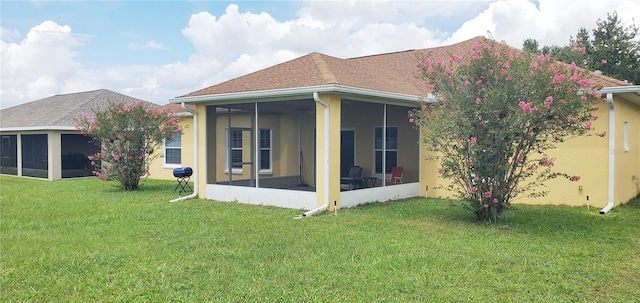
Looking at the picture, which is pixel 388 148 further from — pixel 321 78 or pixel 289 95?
pixel 289 95

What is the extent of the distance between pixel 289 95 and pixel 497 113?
426 cm

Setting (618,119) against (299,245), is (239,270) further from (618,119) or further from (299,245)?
(618,119)

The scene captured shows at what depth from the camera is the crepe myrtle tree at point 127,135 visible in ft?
44.4

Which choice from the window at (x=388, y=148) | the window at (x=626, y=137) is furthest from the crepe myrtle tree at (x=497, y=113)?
the window at (x=388, y=148)

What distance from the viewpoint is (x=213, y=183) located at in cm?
1196

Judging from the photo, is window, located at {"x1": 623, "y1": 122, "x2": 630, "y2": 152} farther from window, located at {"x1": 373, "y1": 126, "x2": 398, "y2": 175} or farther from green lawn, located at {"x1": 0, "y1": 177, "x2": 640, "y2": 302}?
window, located at {"x1": 373, "y1": 126, "x2": 398, "y2": 175}

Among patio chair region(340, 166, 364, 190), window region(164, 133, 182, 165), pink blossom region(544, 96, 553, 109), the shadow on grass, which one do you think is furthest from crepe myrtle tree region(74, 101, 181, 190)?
pink blossom region(544, 96, 553, 109)

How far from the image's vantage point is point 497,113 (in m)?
7.60

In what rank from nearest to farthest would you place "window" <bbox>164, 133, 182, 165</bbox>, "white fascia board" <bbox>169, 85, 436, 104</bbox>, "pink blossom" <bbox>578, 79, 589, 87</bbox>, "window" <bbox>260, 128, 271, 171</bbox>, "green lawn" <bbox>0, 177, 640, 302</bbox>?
"green lawn" <bbox>0, 177, 640, 302</bbox>
"pink blossom" <bbox>578, 79, 589, 87</bbox>
"white fascia board" <bbox>169, 85, 436, 104</bbox>
"window" <bbox>260, 128, 271, 171</bbox>
"window" <bbox>164, 133, 182, 165</bbox>

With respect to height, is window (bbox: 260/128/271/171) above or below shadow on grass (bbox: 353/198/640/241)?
above

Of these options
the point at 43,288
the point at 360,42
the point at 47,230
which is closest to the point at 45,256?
the point at 43,288

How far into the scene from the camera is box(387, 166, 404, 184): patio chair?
503 inches

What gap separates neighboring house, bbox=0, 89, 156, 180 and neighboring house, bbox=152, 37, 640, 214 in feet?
19.5

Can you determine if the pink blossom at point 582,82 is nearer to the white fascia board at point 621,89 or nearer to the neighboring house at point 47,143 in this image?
the white fascia board at point 621,89
